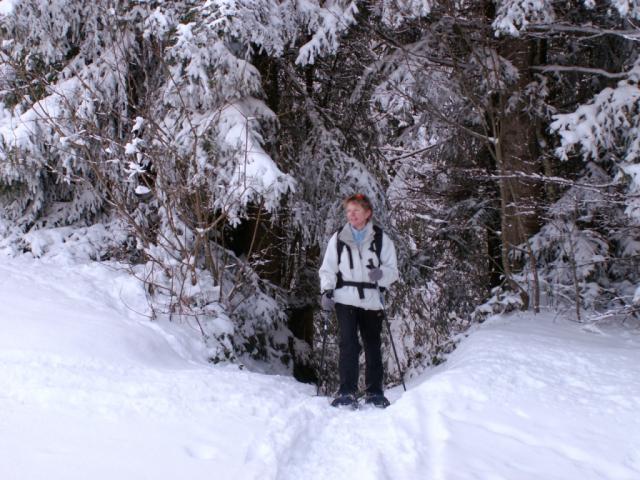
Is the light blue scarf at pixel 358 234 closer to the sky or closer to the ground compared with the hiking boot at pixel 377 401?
closer to the sky

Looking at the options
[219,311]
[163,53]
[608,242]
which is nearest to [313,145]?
[163,53]

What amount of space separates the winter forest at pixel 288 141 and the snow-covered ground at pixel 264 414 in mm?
1172

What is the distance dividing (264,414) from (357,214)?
1.85 metres

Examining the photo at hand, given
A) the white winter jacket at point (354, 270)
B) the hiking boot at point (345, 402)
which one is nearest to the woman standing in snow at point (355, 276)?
the white winter jacket at point (354, 270)

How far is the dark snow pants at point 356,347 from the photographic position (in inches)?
199

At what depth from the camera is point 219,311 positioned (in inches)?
→ 255

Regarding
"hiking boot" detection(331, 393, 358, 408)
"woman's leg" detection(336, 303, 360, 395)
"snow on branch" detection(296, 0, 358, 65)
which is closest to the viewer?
"hiking boot" detection(331, 393, 358, 408)

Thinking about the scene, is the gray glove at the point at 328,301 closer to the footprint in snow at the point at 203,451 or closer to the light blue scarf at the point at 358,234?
the light blue scarf at the point at 358,234

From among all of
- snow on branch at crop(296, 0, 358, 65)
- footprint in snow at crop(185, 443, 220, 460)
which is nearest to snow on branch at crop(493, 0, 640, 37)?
snow on branch at crop(296, 0, 358, 65)

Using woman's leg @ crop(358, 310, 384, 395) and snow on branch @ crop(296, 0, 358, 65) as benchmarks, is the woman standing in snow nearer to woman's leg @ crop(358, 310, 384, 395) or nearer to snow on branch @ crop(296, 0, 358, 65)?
woman's leg @ crop(358, 310, 384, 395)

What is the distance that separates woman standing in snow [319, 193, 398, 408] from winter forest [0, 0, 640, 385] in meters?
1.43

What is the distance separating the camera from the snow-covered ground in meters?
3.09

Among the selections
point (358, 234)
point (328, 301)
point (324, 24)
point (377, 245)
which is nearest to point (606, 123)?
point (377, 245)

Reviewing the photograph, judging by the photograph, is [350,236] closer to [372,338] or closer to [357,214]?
[357,214]
